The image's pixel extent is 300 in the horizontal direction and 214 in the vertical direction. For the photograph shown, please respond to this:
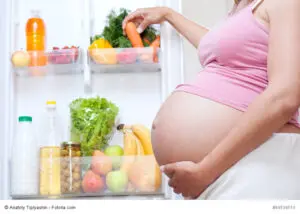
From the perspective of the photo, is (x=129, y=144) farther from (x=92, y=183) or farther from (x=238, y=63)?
(x=238, y=63)

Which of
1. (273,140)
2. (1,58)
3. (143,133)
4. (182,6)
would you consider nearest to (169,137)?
(273,140)

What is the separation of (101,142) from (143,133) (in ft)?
0.38

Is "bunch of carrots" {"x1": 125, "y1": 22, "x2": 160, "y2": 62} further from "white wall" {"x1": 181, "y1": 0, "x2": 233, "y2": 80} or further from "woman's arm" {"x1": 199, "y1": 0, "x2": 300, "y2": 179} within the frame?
"woman's arm" {"x1": 199, "y1": 0, "x2": 300, "y2": 179}

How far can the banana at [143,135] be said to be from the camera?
1438 mm

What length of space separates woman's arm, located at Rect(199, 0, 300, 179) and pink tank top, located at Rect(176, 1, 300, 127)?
5 cm

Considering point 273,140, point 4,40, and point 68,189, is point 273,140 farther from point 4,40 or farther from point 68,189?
point 4,40

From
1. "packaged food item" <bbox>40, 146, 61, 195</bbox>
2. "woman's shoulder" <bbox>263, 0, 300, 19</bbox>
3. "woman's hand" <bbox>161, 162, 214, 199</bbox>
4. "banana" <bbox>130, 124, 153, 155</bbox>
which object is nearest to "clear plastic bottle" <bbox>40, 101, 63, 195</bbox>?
"packaged food item" <bbox>40, 146, 61, 195</bbox>

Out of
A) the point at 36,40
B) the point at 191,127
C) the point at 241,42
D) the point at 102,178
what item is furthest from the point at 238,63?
the point at 36,40

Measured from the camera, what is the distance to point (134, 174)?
143 centimetres

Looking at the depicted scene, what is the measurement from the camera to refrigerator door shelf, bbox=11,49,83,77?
58.3 inches

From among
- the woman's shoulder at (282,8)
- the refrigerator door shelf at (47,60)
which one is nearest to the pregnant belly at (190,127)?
the woman's shoulder at (282,8)

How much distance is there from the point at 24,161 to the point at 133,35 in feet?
1.46

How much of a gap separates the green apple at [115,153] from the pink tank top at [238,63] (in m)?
0.39

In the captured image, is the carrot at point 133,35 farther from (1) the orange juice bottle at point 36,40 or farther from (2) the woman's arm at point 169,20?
(1) the orange juice bottle at point 36,40
